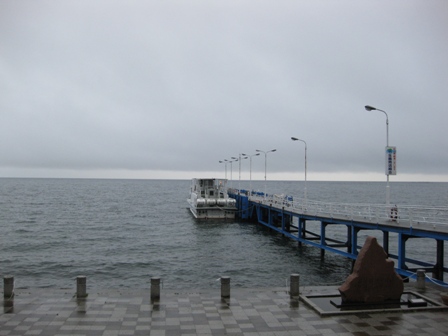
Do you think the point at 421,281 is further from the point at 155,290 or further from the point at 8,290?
the point at 8,290

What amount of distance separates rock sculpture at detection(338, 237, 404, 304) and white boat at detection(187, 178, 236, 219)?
50.0 m

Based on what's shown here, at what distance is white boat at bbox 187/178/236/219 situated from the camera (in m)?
66.6

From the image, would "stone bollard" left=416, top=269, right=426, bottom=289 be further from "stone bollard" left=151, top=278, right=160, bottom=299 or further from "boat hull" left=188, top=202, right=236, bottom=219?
"boat hull" left=188, top=202, right=236, bottom=219

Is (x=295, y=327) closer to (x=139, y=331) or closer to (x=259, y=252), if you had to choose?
(x=139, y=331)

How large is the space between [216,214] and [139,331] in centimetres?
5310

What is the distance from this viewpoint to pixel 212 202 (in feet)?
224

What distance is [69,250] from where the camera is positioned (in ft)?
136

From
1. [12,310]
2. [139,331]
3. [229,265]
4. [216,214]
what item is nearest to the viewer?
[139,331]

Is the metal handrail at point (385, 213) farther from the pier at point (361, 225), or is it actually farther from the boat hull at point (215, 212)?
the boat hull at point (215, 212)

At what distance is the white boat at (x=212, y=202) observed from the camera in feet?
218

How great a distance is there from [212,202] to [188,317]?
53.0 meters

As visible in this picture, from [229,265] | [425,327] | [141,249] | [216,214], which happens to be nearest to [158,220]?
[216,214]

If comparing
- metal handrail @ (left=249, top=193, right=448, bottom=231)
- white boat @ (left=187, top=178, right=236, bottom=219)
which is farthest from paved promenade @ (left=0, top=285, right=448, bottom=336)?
white boat @ (left=187, top=178, right=236, bottom=219)

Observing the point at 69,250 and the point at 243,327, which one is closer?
the point at 243,327
